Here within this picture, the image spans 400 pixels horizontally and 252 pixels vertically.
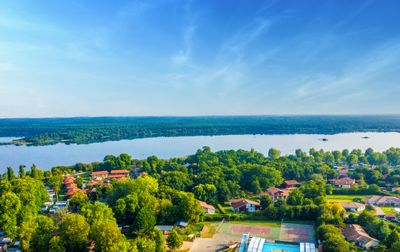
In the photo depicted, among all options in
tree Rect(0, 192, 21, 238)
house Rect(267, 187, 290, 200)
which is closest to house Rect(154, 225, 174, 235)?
tree Rect(0, 192, 21, 238)

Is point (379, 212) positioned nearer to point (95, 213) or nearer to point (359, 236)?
point (359, 236)

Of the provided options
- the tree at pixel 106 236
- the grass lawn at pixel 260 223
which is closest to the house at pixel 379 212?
the grass lawn at pixel 260 223

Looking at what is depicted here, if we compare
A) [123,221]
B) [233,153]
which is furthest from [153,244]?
[233,153]

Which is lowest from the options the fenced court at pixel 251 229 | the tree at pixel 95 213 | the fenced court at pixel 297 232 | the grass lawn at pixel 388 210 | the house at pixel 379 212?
the fenced court at pixel 251 229

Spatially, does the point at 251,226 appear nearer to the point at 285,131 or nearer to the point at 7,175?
the point at 7,175

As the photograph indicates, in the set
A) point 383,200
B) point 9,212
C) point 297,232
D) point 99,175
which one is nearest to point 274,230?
point 297,232

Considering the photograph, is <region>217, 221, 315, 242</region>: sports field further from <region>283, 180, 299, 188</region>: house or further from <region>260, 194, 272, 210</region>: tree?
<region>283, 180, 299, 188</region>: house

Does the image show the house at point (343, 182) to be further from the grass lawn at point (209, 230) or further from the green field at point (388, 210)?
the grass lawn at point (209, 230)
